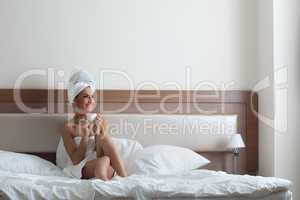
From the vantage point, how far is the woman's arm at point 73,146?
2.88m

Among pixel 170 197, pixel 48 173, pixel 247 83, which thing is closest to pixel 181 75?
pixel 247 83

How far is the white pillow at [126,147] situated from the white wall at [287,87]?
1.04m

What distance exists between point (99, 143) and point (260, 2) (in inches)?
69.0

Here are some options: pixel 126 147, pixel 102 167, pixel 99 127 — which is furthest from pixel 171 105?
pixel 102 167

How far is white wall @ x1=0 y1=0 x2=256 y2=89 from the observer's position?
3.33 m

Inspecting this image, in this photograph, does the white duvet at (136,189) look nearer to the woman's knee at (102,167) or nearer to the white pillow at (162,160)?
the woman's knee at (102,167)

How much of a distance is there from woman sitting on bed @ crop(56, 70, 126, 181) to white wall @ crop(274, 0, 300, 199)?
1271 mm

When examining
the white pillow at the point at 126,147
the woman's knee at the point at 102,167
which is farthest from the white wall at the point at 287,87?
the woman's knee at the point at 102,167

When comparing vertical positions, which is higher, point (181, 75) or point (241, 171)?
point (181, 75)

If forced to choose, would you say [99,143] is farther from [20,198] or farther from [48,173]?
[20,198]

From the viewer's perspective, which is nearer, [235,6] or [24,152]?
[24,152]

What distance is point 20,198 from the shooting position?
6.76 ft

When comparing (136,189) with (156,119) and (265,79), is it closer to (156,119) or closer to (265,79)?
(156,119)

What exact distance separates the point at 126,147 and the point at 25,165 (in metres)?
0.70
